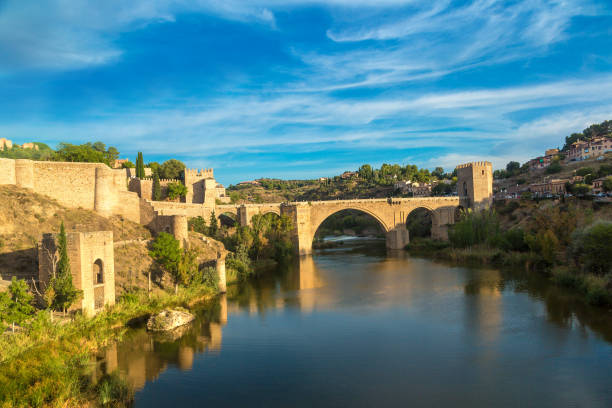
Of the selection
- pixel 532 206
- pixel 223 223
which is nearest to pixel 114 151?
pixel 223 223

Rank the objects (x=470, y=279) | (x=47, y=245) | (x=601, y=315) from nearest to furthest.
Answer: (x=47, y=245), (x=601, y=315), (x=470, y=279)

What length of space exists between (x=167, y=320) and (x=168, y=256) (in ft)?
12.2

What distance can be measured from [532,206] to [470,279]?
49.8ft

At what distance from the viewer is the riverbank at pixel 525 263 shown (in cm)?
1439

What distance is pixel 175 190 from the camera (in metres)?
30.8

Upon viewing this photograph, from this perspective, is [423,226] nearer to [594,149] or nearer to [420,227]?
[420,227]

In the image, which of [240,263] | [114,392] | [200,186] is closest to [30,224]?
[240,263]

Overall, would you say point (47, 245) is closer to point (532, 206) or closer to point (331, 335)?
point (331, 335)

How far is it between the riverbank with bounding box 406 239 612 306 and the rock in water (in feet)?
46.2

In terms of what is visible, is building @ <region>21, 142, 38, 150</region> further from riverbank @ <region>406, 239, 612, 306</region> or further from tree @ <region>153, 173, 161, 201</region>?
riverbank @ <region>406, 239, 612, 306</region>

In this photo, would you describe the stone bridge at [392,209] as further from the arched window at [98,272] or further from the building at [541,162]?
the building at [541,162]

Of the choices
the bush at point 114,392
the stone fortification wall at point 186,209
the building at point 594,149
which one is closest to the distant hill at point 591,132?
the building at point 594,149

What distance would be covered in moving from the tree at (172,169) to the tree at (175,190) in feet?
20.1

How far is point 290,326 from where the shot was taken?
527 inches
